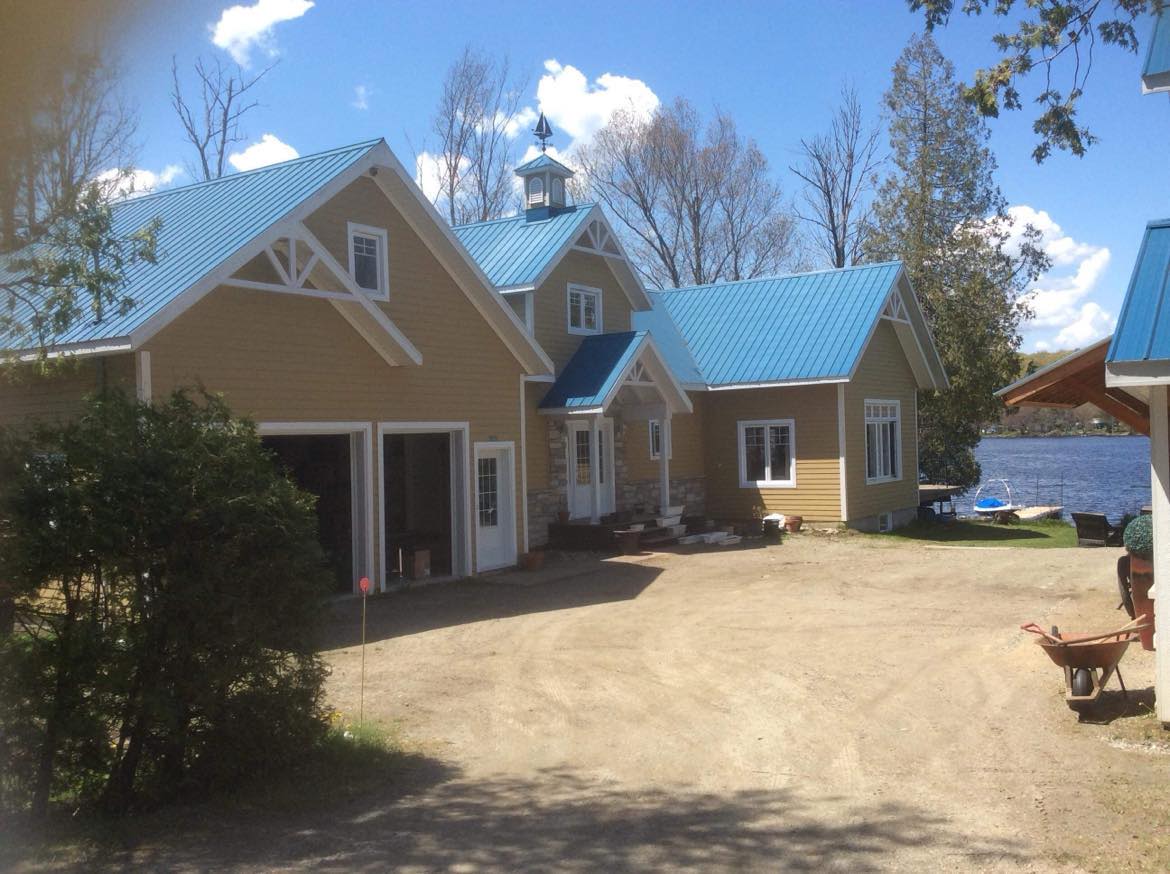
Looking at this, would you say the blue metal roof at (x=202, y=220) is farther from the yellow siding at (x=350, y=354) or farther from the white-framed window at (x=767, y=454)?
the white-framed window at (x=767, y=454)

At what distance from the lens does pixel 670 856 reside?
5625 mm

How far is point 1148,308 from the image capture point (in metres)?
7.49

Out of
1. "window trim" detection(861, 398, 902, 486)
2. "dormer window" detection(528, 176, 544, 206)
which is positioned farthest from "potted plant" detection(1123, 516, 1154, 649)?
"dormer window" detection(528, 176, 544, 206)

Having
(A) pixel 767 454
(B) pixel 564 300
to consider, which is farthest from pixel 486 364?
(A) pixel 767 454

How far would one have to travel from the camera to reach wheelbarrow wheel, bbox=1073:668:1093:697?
8180mm

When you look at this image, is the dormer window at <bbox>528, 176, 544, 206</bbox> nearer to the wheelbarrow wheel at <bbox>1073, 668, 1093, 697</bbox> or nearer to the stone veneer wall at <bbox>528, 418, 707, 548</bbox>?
the stone veneer wall at <bbox>528, 418, 707, 548</bbox>

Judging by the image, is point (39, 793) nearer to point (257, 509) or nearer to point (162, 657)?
point (162, 657)

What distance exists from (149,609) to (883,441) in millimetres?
21902

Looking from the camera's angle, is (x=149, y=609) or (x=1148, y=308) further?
(x=1148, y=308)

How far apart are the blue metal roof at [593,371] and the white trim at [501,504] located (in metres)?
2.29

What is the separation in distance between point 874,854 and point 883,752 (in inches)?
80.8

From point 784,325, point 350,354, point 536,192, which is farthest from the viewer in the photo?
point 784,325

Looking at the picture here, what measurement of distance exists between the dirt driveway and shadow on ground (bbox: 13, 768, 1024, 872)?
2 centimetres

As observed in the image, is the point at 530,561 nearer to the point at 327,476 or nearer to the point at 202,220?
the point at 327,476
